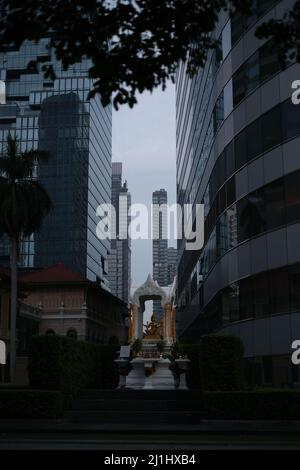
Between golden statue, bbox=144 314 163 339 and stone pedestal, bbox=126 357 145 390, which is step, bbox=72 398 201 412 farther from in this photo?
golden statue, bbox=144 314 163 339

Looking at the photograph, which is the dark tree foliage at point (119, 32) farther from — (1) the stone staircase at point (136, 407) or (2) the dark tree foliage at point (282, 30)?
(1) the stone staircase at point (136, 407)

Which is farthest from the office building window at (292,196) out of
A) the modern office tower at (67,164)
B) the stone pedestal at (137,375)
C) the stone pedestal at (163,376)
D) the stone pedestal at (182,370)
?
the modern office tower at (67,164)

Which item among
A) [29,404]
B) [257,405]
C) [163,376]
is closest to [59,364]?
[29,404]

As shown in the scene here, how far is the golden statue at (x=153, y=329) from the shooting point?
38188 mm

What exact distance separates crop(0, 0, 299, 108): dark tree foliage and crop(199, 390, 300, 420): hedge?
16.7 metres

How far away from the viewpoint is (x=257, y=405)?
79.7ft

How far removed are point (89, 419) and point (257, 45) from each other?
22.0 m

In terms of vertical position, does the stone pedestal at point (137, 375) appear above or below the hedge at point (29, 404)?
above

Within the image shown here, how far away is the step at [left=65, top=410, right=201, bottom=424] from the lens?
24984 millimetres

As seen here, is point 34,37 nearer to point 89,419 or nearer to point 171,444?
point 171,444

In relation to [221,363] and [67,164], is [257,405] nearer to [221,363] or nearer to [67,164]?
[221,363]

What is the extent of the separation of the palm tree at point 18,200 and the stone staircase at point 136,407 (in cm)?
1744
